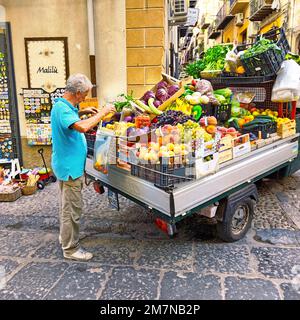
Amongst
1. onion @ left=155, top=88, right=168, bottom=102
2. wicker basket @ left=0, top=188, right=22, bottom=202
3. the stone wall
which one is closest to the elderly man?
onion @ left=155, top=88, right=168, bottom=102

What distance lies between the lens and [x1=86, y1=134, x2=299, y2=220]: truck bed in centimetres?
276

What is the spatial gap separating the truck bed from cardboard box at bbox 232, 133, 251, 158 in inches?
2.1

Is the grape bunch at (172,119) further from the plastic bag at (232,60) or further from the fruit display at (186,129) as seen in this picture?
the plastic bag at (232,60)

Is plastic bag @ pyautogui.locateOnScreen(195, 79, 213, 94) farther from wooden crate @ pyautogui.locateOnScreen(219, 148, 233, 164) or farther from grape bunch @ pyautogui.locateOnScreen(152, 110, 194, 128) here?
wooden crate @ pyautogui.locateOnScreen(219, 148, 233, 164)

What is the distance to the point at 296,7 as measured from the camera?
16219 millimetres

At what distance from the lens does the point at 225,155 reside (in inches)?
129

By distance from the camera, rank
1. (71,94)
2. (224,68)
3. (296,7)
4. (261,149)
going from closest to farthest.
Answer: (71,94), (261,149), (224,68), (296,7)

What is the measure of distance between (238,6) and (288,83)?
24.8 metres

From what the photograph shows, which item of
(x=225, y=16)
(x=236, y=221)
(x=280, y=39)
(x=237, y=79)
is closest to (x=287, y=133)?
(x=237, y=79)

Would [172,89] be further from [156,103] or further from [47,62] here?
[47,62]

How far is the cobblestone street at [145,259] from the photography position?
2857mm

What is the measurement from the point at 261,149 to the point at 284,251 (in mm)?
1129
